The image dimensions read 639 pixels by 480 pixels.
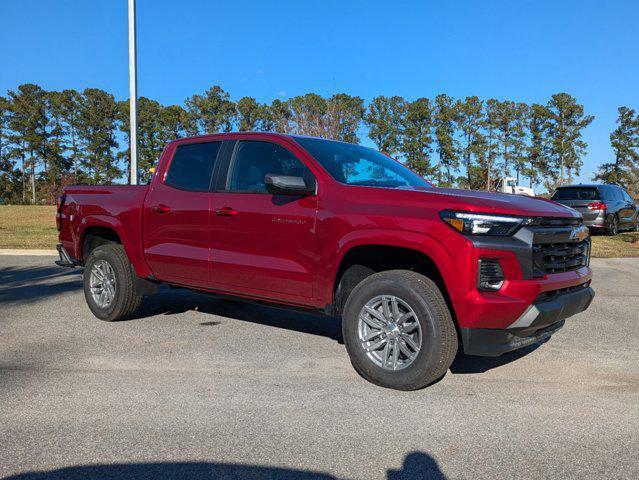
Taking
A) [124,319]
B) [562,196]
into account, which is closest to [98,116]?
[562,196]

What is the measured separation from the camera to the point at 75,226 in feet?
20.5

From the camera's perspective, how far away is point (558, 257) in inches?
154

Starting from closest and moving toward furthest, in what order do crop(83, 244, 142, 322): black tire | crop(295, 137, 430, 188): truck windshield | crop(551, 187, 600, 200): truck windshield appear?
crop(295, 137, 430, 188): truck windshield
crop(83, 244, 142, 322): black tire
crop(551, 187, 600, 200): truck windshield

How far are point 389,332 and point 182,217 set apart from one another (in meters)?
2.37

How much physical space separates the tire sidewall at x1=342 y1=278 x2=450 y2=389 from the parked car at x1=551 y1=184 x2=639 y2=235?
13.3m

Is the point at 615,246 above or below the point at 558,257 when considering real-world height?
below

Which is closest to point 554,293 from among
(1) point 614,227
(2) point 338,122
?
(1) point 614,227

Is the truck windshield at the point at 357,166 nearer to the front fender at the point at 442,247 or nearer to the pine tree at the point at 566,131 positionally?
the front fender at the point at 442,247

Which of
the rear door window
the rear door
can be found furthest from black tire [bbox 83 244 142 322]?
the rear door window

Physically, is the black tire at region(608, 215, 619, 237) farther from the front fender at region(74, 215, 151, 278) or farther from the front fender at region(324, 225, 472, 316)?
the front fender at region(74, 215, 151, 278)

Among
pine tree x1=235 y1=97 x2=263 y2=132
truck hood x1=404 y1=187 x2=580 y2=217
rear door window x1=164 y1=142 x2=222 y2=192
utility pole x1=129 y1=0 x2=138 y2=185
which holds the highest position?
pine tree x1=235 y1=97 x2=263 y2=132

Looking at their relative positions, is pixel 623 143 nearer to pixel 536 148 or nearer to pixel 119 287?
pixel 536 148

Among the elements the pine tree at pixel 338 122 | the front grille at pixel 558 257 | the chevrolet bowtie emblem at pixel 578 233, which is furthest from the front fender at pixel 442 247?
the pine tree at pixel 338 122

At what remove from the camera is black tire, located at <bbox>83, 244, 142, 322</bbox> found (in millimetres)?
5707
